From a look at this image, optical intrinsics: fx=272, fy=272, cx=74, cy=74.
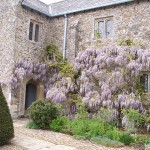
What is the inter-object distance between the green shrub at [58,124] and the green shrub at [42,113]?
257 mm

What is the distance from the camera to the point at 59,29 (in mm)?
15766

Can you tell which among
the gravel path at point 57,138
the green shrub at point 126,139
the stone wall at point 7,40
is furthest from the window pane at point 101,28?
the green shrub at point 126,139

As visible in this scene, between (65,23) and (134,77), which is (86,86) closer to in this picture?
(134,77)

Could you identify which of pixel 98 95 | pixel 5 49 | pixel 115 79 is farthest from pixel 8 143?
pixel 5 49

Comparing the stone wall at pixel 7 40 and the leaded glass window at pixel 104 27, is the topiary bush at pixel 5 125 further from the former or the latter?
the leaded glass window at pixel 104 27

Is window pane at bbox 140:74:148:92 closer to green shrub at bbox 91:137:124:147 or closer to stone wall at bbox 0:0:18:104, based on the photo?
green shrub at bbox 91:137:124:147

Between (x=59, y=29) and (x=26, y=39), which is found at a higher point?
(x=59, y=29)

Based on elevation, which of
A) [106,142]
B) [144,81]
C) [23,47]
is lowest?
[106,142]

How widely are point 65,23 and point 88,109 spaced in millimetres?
5513

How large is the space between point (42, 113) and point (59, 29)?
671 cm

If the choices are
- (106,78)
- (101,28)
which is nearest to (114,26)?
(101,28)

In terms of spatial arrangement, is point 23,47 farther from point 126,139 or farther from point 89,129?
point 126,139

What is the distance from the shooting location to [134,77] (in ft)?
39.3

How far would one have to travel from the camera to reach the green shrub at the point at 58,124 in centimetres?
1037
